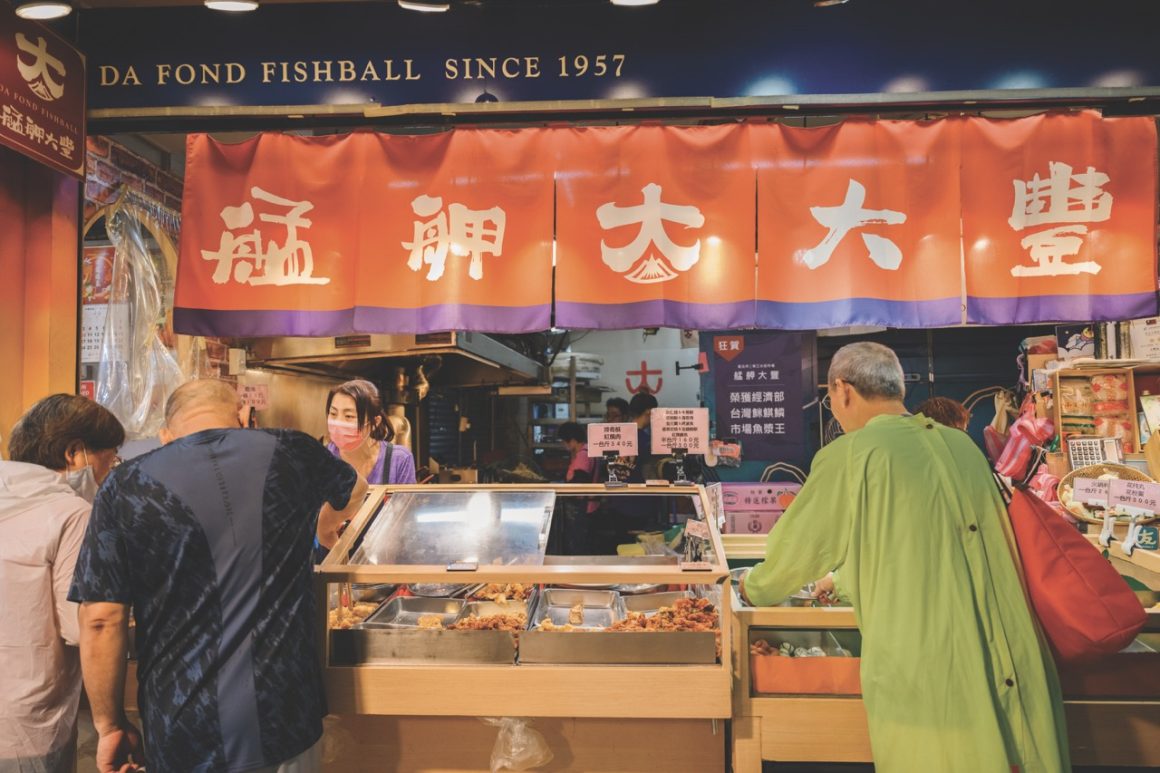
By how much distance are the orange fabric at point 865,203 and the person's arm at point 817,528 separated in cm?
152

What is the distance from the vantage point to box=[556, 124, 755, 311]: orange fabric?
3.95 m

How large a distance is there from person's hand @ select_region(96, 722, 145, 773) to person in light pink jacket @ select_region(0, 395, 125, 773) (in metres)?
0.32

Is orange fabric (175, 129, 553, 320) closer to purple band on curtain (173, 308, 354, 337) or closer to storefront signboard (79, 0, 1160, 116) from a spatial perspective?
purple band on curtain (173, 308, 354, 337)

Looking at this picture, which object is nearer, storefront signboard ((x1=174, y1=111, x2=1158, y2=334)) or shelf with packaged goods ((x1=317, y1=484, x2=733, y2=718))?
shelf with packaged goods ((x1=317, y1=484, x2=733, y2=718))

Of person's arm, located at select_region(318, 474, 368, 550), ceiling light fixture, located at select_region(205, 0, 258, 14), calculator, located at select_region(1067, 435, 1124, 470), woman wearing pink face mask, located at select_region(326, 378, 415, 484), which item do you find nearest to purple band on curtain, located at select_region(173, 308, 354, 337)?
woman wearing pink face mask, located at select_region(326, 378, 415, 484)

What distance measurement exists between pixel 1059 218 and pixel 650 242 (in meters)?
2.23

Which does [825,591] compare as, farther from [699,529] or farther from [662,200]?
[662,200]

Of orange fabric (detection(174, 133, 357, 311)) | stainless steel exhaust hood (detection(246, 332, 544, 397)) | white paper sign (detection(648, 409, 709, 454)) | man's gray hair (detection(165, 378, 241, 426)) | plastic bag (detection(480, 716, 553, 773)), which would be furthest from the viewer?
stainless steel exhaust hood (detection(246, 332, 544, 397))

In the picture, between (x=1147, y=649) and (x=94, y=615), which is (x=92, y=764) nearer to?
(x=94, y=615)

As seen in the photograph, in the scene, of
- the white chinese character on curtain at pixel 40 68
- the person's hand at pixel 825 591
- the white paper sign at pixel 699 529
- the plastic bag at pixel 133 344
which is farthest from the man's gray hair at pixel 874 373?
the plastic bag at pixel 133 344

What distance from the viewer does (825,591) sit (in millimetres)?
3215

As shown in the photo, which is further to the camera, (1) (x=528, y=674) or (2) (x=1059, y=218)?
(2) (x=1059, y=218)

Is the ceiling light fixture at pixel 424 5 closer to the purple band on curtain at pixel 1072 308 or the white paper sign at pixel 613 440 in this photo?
the white paper sign at pixel 613 440

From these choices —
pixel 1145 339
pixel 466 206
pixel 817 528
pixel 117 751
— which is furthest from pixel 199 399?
pixel 1145 339
